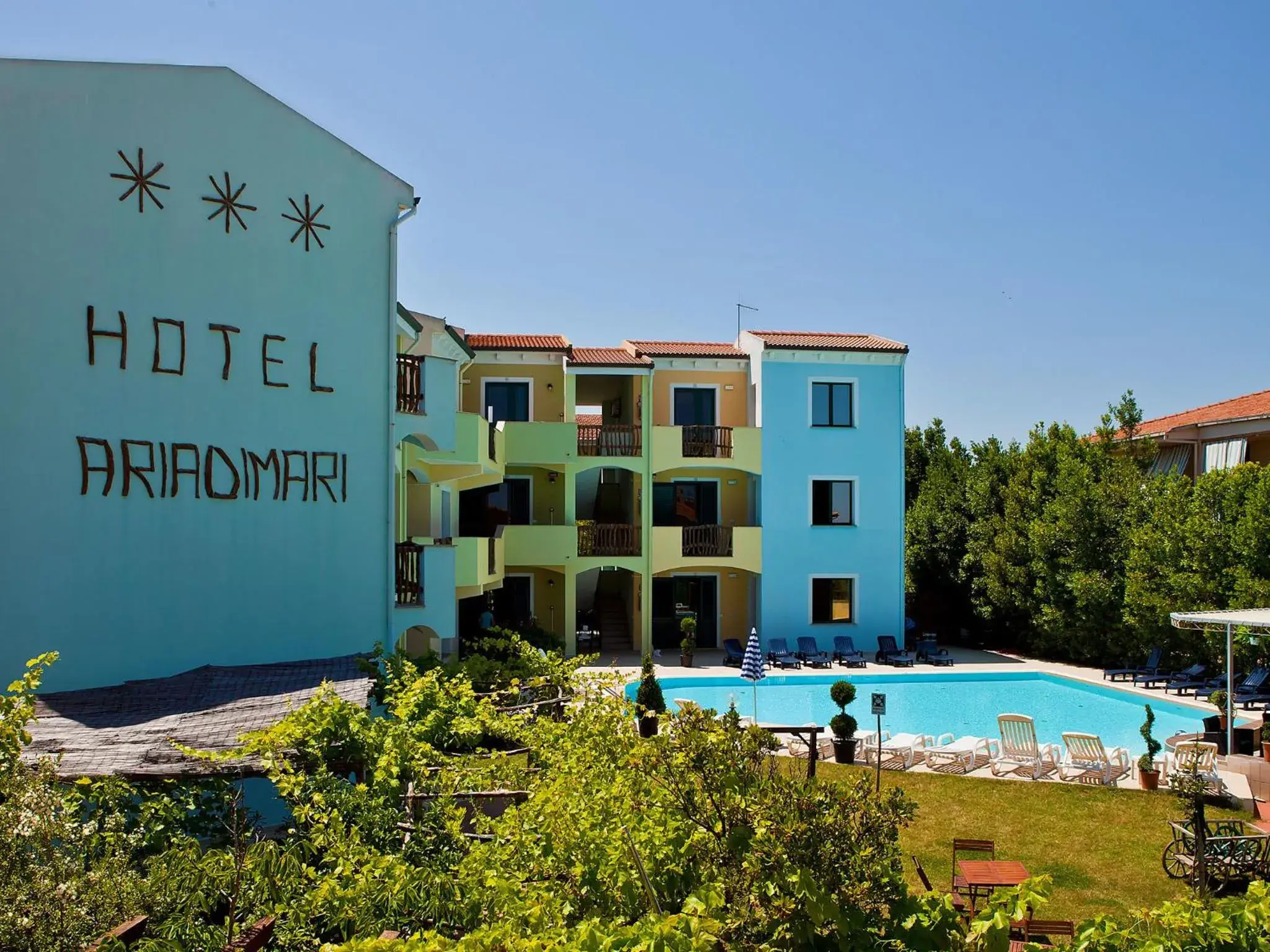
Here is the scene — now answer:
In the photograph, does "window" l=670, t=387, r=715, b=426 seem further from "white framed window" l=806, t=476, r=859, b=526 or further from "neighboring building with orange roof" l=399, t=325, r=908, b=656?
"white framed window" l=806, t=476, r=859, b=526

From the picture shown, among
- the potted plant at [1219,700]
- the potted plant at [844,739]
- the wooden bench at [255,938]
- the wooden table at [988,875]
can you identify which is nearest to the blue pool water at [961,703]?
the potted plant at [1219,700]

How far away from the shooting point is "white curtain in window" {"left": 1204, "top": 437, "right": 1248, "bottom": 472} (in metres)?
30.4

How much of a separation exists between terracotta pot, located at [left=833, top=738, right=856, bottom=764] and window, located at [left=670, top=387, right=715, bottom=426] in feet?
50.1

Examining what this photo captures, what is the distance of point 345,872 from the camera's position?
534 cm

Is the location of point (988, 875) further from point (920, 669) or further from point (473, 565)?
point (920, 669)

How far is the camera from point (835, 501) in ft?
99.1

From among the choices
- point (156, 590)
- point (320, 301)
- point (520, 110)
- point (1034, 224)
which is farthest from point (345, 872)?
point (1034, 224)

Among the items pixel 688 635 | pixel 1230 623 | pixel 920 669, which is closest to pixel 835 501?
pixel 920 669

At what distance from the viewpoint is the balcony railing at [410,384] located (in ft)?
53.0

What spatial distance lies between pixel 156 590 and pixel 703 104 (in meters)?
11.5

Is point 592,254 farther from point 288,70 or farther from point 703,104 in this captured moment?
point 288,70

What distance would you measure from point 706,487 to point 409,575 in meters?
16.5

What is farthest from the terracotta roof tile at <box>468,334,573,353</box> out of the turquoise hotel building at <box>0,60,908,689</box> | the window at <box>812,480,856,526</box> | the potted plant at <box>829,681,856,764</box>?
the potted plant at <box>829,681,856,764</box>

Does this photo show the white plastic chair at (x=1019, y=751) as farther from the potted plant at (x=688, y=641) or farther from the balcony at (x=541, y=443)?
the balcony at (x=541, y=443)
